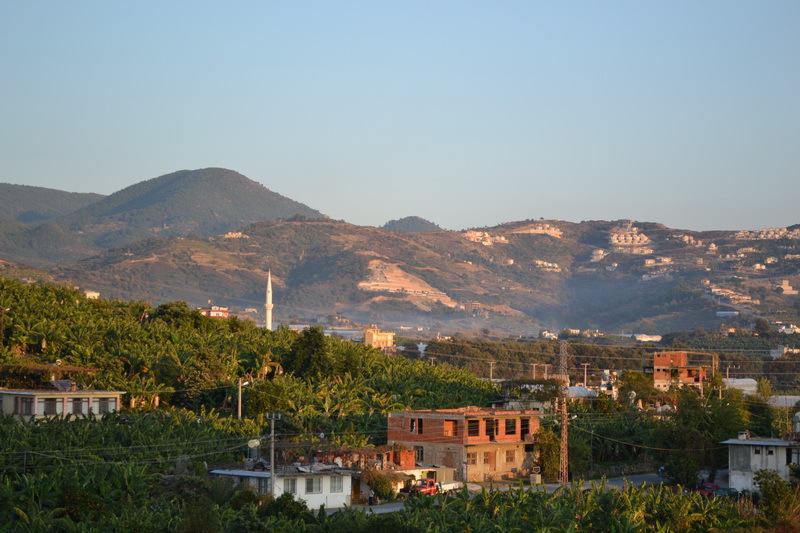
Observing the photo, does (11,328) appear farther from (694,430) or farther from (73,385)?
(694,430)

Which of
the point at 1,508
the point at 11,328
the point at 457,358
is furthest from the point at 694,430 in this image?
the point at 457,358

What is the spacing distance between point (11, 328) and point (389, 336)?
78851 mm

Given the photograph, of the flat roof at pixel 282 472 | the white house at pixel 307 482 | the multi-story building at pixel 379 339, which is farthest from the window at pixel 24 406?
the multi-story building at pixel 379 339

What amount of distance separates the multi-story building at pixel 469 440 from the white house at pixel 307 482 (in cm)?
840

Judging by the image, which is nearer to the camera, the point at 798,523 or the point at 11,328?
the point at 798,523

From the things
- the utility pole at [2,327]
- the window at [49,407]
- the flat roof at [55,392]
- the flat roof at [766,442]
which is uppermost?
the utility pole at [2,327]

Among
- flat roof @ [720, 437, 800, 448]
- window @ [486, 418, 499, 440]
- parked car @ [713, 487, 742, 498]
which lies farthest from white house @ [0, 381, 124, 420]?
flat roof @ [720, 437, 800, 448]

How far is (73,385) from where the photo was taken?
50219 millimetres

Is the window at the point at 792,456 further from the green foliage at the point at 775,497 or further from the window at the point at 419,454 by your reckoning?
the window at the point at 419,454

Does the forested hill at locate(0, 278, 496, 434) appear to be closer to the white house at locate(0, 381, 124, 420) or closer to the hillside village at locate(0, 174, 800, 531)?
the hillside village at locate(0, 174, 800, 531)

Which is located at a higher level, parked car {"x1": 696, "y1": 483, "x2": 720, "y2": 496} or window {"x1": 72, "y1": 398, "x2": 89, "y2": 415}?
window {"x1": 72, "y1": 398, "x2": 89, "y2": 415}

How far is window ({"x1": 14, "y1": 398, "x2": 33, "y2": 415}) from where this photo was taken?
154 feet

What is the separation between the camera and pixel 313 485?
3994 centimetres

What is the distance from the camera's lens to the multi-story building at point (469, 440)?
49.1 meters
